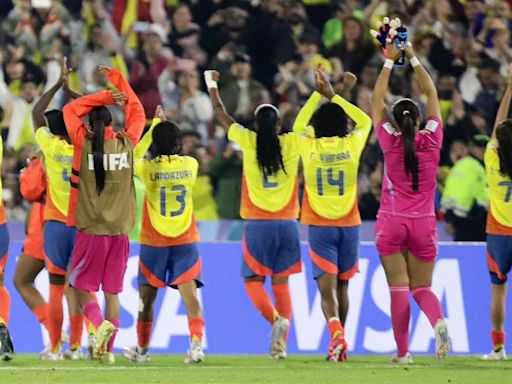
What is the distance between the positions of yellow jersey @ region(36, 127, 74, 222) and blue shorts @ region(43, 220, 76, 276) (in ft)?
0.32

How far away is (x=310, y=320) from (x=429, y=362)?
2.61 meters

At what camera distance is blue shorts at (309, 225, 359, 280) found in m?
16.2

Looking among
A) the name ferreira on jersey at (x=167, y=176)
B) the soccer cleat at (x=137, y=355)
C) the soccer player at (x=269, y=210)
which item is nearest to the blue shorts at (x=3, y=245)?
the name ferreira on jersey at (x=167, y=176)

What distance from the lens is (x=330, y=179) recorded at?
53.5ft

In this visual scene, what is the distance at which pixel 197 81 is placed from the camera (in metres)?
22.9

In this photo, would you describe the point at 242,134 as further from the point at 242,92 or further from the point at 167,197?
the point at 242,92

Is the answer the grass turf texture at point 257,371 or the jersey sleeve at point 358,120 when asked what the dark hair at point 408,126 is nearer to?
the jersey sleeve at point 358,120

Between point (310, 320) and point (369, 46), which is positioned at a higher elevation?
point (369, 46)

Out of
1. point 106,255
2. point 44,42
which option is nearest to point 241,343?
point 106,255

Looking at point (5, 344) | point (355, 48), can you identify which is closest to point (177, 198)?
point (5, 344)

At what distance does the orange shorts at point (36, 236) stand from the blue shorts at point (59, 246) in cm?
61

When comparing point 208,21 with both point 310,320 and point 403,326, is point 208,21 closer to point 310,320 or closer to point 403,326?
point 310,320

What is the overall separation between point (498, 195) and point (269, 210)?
2.30m

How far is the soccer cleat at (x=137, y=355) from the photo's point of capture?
16125 millimetres
